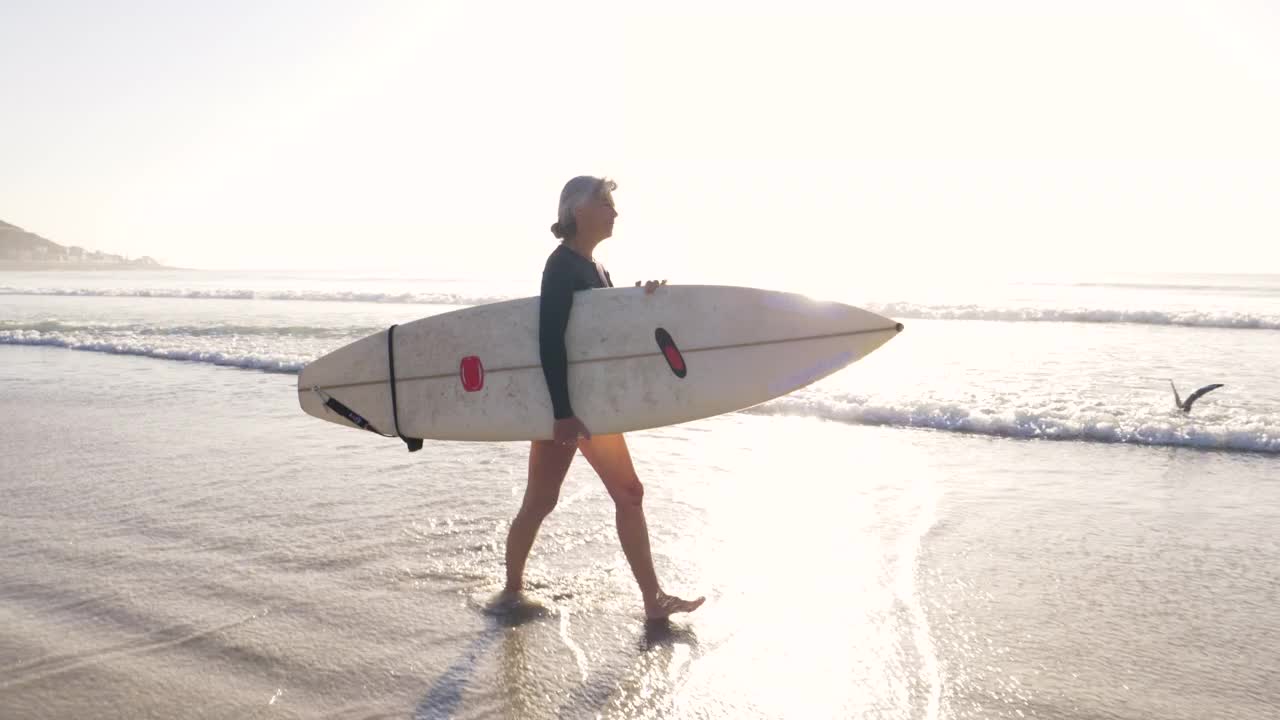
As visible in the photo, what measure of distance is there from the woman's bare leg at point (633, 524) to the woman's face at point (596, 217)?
77 centimetres

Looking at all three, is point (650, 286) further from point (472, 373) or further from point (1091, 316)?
point (1091, 316)

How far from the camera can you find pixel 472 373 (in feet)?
11.9

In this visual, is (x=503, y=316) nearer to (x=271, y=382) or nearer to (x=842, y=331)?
(x=842, y=331)

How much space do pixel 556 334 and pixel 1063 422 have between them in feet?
18.7

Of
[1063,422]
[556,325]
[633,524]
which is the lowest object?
[1063,422]

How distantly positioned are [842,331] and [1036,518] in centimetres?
174

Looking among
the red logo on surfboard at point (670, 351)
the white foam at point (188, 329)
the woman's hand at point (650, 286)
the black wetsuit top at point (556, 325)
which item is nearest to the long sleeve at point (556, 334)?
the black wetsuit top at point (556, 325)

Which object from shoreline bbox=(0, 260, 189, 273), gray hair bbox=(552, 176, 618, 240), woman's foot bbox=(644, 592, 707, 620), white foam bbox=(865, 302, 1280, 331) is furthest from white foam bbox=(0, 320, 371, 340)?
shoreline bbox=(0, 260, 189, 273)

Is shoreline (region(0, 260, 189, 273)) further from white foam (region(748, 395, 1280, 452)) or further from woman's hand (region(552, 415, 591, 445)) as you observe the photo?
woman's hand (region(552, 415, 591, 445))

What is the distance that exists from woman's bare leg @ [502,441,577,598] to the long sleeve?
0.27 m

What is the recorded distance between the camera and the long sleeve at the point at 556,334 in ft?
9.76

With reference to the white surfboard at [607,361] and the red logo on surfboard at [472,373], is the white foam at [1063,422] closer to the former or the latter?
the white surfboard at [607,361]

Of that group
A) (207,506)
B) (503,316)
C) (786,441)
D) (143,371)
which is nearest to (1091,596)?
(503,316)

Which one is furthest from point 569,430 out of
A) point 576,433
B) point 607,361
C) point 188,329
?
point 188,329
